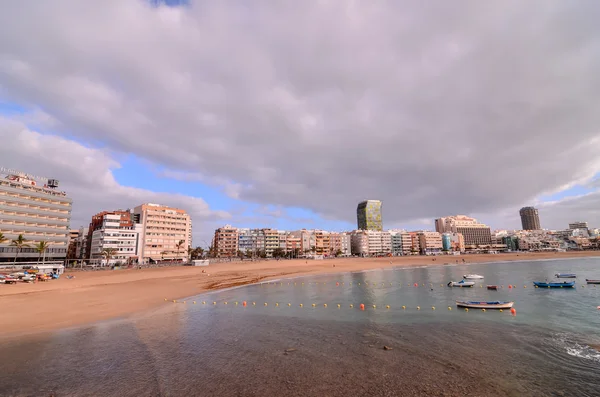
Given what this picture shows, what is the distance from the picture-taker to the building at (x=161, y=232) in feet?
443

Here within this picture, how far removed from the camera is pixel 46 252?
99500mm

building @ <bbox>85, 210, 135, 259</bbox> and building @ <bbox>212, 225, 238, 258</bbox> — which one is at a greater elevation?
building @ <bbox>85, 210, 135, 259</bbox>

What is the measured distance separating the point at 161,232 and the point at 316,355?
140781mm

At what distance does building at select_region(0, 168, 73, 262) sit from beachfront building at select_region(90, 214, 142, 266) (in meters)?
14.9

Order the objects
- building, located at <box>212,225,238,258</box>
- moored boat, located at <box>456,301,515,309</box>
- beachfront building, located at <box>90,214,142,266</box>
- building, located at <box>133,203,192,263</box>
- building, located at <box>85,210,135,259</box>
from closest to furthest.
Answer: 1. moored boat, located at <box>456,301,515,309</box>
2. beachfront building, located at <box>90,214,142,266</box>
3. building, located at <box>85,210,135,259</box>
4. building, located at <box>133,203,192,263</box>
5. building, located at <box>212,225,238,258</box>

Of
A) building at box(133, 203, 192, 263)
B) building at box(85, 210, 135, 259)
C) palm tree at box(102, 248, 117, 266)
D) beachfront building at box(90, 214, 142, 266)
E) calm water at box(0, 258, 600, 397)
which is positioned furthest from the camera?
building at box(133, 203, 192, 263)

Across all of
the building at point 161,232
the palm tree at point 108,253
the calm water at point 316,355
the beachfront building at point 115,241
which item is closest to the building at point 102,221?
the beachfront building at point 115,241

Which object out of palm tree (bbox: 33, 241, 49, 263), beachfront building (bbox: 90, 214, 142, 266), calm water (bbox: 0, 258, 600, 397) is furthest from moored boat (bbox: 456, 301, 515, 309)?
beachfront building (bbox: 90, 214, 142, 266)

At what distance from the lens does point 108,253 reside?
114m

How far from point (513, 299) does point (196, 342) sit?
39.5 m

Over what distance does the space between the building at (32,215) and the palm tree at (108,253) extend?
1318 centimetres

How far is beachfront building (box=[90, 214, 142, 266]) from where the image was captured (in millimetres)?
120619

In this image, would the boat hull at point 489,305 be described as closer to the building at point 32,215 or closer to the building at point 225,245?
the building at point 32,215

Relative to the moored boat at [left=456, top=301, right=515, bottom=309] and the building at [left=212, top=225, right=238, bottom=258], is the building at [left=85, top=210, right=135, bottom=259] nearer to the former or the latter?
the building at [left=212, top=225, right=238, bottom=258]
